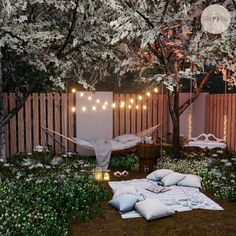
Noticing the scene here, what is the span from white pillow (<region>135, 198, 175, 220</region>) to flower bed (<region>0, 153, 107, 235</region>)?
667 millimetres

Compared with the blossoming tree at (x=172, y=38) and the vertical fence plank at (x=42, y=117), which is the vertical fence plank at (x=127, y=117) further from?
the vertical fence plank at (x=42, y=117)

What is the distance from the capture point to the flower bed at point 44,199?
4.41 meters

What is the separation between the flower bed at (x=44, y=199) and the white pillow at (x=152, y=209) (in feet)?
2.19

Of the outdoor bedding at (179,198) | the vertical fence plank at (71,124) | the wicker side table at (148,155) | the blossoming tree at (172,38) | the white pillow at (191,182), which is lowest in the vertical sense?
the outdoor bedding at (179,198)

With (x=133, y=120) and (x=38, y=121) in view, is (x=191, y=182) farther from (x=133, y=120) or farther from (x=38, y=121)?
(x=38, y=121)

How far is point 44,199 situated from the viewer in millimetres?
5453

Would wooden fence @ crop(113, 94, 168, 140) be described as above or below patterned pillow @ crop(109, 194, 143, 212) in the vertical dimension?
above

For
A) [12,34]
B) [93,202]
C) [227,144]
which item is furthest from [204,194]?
[12,34]

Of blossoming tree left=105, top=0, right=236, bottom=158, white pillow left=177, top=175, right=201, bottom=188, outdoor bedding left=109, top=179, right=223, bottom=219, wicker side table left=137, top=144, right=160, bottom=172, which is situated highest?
blossoming tree left=105, top=0, right=236, bottom=158

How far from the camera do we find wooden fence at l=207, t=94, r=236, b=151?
31.3 ft

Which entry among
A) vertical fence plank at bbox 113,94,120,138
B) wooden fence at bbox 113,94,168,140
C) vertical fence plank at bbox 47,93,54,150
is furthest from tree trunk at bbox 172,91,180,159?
vertical fence plank at bbox 47,93,54,150

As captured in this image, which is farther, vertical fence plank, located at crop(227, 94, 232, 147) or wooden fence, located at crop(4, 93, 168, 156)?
vertical fence plank, located at crop(227, 94, 232, 147)

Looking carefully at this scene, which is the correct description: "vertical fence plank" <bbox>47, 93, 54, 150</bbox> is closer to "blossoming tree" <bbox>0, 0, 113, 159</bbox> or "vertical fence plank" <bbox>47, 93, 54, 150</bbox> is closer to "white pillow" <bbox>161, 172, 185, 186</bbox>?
"blossoming tree" <bbox>0, 0, 113, 159</bbox>

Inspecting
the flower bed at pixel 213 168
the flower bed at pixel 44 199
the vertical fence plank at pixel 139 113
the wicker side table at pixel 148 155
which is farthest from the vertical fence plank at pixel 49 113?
the flower bed at pixel 213 168
